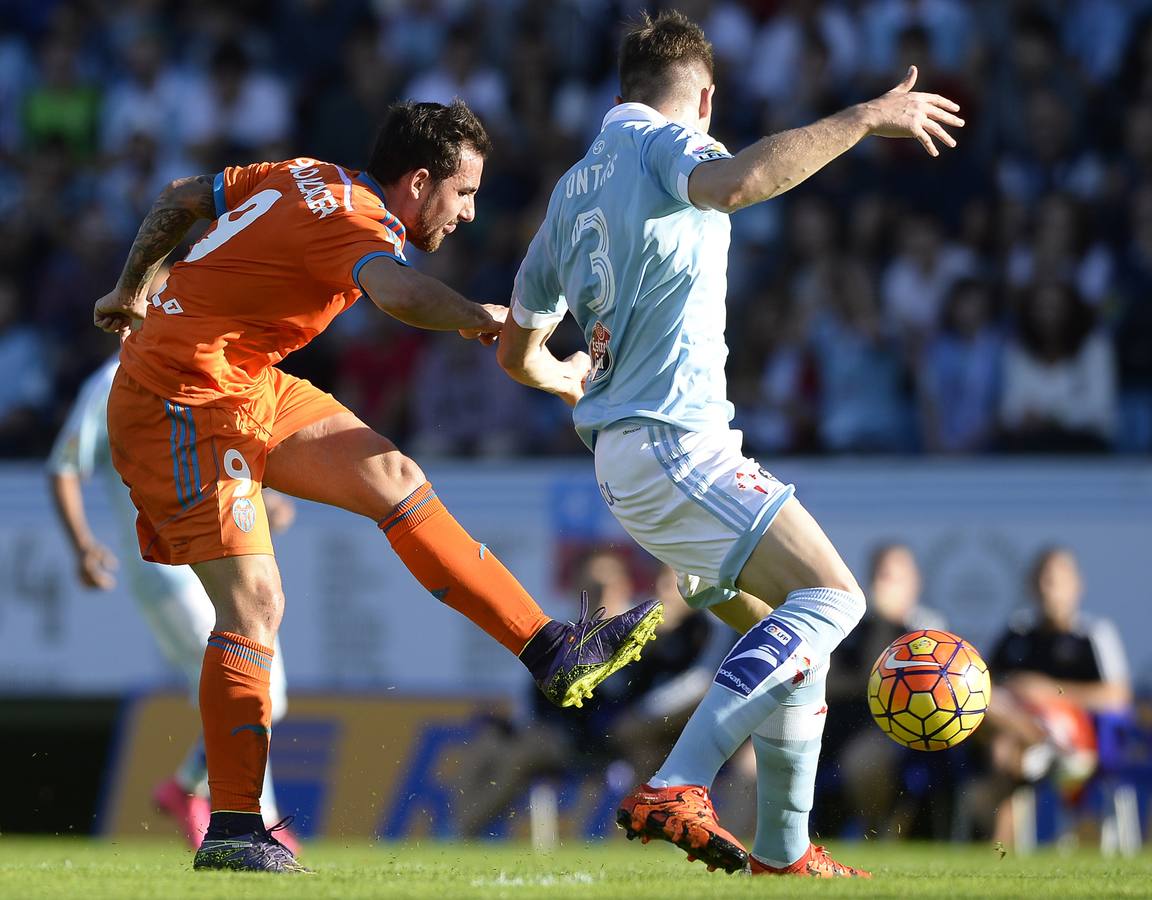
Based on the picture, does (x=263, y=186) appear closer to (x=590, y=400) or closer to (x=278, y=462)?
→ (x=278, y=462)

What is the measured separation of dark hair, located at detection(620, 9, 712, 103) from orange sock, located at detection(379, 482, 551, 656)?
1.58m

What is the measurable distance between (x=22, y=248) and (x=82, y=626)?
4.43 metres

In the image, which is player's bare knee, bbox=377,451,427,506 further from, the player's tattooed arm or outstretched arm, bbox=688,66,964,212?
outstretched arm, bbox=688,66,964,212

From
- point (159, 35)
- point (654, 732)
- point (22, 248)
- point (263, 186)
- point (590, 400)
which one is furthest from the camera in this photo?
point (159, 35)

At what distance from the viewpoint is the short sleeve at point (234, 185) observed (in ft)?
20.5

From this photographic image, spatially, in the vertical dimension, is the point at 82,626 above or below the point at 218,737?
below

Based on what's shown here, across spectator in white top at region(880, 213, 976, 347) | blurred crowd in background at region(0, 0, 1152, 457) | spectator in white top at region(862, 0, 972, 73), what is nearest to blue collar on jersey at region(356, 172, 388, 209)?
blurred crowd in background at region(0, 0, 1152, 457)

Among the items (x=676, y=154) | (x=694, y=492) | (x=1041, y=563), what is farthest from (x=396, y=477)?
(x=1041, y=563)

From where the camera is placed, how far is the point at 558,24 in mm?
15102

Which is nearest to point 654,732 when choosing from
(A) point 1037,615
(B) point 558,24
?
(A) point 1037,615

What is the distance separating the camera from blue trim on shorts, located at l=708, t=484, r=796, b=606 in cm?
536

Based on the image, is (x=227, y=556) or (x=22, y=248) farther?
(x=22, y=248)

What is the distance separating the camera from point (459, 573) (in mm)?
6207

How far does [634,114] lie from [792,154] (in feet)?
2.58
